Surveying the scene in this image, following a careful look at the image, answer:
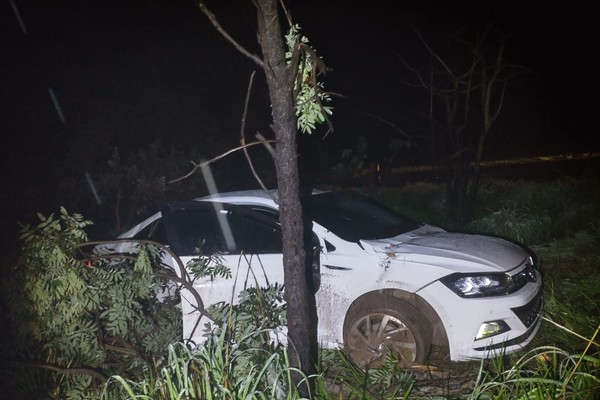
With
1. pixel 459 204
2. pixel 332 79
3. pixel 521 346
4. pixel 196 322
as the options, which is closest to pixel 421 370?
pixel 521 346

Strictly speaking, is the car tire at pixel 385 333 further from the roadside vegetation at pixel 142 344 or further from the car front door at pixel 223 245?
the car front door at pixel 223 245

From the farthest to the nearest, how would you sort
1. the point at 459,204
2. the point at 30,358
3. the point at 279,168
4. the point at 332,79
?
the point at 332,79
the point at 459,204
the point at 30,358
the point at 279,168

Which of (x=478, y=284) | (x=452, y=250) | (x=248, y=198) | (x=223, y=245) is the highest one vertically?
(x=248, y=198)

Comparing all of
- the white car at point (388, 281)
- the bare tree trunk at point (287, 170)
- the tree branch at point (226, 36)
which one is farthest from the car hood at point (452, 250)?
the tree branch at point (226, 36)

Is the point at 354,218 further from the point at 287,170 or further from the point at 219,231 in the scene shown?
the point at 287,170

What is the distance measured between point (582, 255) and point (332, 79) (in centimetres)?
1407

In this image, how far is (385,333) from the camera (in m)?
4.89

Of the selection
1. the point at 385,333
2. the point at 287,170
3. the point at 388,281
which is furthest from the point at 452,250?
the point at 287,170

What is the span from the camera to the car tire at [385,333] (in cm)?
481

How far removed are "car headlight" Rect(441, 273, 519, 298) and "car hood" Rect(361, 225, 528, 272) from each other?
0.07 meters

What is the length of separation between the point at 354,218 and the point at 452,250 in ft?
3.96

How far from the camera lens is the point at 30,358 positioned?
4.42 meters

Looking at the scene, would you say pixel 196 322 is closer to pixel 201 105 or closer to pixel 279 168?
pixel 279 168

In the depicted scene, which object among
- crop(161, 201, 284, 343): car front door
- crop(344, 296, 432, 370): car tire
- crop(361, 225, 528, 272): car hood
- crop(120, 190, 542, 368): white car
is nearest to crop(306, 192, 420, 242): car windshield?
crop(120, 190, 542, 368): white car
